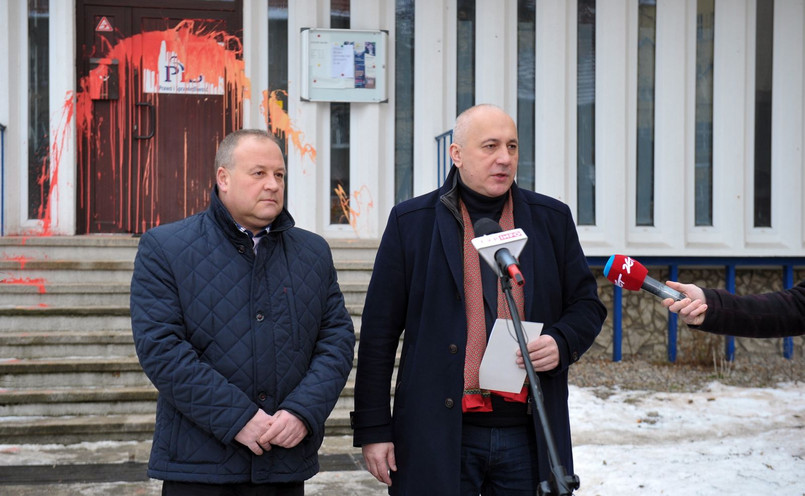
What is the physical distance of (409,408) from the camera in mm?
2664

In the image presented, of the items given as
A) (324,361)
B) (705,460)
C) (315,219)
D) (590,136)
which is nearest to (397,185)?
(315,219)

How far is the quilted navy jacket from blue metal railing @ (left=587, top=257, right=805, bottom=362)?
624 centimetres

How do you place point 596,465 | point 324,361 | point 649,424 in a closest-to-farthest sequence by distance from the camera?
1. point 324,361
2. point 596,465
3. point 649,424

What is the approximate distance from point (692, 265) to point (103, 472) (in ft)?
20.6

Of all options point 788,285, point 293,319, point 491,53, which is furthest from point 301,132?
point 293,319

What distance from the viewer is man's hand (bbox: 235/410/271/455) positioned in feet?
8.62

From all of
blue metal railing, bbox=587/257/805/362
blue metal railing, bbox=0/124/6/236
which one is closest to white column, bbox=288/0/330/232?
blue metal railing, bbox=0/124/6/236

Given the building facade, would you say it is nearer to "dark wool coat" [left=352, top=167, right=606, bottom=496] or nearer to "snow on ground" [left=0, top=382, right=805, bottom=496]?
"snow on ground" [left=0, top=382, right=805, bottom=496]

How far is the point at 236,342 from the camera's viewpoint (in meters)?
2.73

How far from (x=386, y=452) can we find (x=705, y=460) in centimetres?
340

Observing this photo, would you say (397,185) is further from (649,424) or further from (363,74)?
(649,424)

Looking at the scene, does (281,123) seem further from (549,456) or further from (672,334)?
(549,456)

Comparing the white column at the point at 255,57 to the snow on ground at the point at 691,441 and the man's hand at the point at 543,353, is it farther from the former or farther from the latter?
the man's hand at the point at 543,353

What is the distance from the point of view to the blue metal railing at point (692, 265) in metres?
8.73
